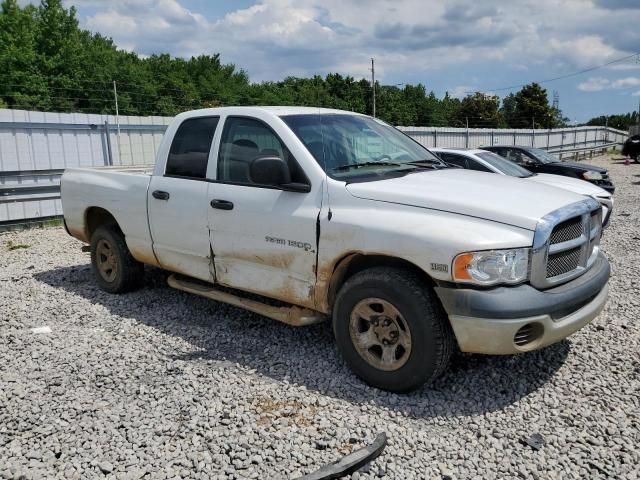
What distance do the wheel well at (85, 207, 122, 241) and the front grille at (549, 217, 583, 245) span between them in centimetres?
453

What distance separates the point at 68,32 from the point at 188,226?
4893cm

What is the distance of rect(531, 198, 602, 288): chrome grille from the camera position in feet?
10.8

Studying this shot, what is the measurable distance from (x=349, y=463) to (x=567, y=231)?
2.03 m

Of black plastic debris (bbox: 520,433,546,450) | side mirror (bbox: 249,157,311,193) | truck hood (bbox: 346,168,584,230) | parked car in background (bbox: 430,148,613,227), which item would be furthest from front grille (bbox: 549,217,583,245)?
parked car in background (bbox: 430,148,613,227)

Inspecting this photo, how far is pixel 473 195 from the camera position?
3609 millimetres

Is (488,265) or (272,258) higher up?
(488,265)

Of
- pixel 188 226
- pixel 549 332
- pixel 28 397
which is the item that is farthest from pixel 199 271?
pixel 549 332

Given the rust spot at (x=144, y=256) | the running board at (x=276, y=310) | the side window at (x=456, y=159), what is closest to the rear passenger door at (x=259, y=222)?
the running board at (x=276, y=310)

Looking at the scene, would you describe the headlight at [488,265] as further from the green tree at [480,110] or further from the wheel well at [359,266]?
the green tree at [480,110]

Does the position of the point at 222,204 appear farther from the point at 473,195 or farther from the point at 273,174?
the point at 473,195

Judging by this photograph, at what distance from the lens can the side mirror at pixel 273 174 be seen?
3.87m

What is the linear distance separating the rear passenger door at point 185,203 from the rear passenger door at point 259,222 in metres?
0.16

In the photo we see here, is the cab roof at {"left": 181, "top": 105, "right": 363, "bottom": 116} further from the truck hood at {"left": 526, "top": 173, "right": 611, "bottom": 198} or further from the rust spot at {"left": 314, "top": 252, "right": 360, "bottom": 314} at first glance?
the truck hood at {"left": 526, "top": 173, "right": 611, "bottom": 198}

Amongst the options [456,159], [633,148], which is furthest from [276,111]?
[633,148]
